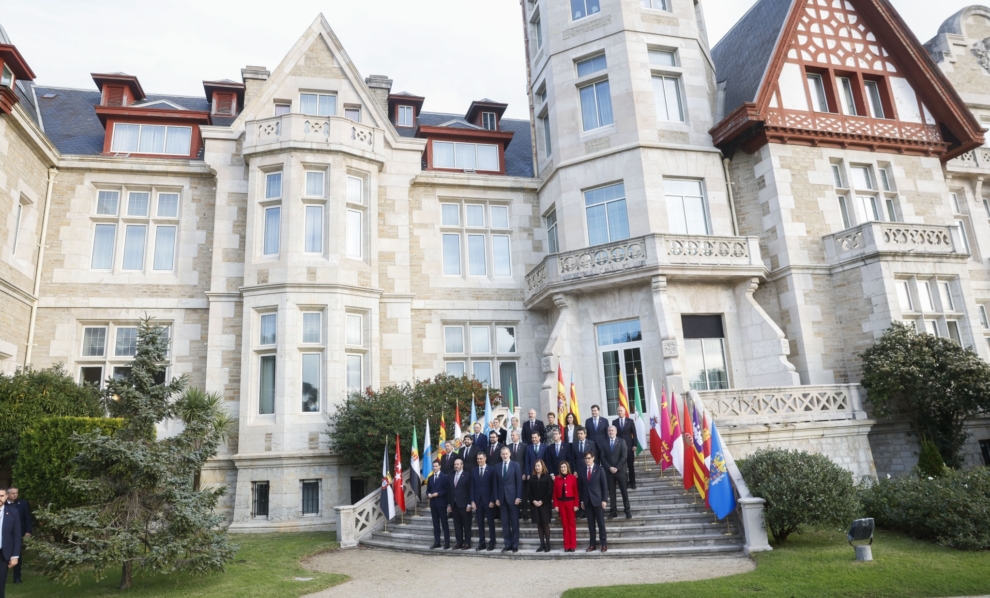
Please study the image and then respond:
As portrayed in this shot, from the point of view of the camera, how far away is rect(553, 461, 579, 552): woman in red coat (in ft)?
35.3

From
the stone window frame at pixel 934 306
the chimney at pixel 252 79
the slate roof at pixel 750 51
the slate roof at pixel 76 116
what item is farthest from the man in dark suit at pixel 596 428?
the slate roof at pixel 76 116

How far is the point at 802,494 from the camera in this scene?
10336mm

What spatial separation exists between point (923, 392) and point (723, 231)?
6.42 meters

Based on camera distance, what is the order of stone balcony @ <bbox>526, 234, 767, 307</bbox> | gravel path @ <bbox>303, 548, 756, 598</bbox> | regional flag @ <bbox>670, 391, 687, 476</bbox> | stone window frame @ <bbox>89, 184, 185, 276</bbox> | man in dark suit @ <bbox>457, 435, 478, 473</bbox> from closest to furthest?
gravel path @ <bbox>303, 548, 756, 598</bbox>, man in dark suit @ <bbox>457, 435, 478, 473</bbox>, regional flag @ <bbox>670, 391, 687, 476</bbox>, stone balcony @ <bbox>526, 234, 767, 307</bbox>, stone window frame @ <bbox>89, 184, 185, 276</bbox>

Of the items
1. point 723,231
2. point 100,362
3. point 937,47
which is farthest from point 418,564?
point 937,47

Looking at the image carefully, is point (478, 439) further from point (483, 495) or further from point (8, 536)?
point (8, 536)

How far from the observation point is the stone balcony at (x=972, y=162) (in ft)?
71.5

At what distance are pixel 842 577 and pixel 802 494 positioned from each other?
1.97m

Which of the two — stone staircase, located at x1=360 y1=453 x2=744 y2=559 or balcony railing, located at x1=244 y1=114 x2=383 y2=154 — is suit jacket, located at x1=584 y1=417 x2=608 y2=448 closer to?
stone staircase, located at x1=360 y1=453 x2=744 y2=559

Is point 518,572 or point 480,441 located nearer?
point 518,572

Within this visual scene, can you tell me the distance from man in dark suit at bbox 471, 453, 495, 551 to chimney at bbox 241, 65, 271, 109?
14669mm

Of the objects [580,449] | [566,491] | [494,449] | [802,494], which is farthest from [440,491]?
[802,494]

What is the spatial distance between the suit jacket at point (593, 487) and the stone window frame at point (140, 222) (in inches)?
528

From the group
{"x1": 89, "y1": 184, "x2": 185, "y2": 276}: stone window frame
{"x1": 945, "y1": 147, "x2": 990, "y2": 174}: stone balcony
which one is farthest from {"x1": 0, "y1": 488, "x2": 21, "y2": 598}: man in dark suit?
{"x1": 945, "y1": 147, "x2": 990, "y2": 174}: stone balcony
